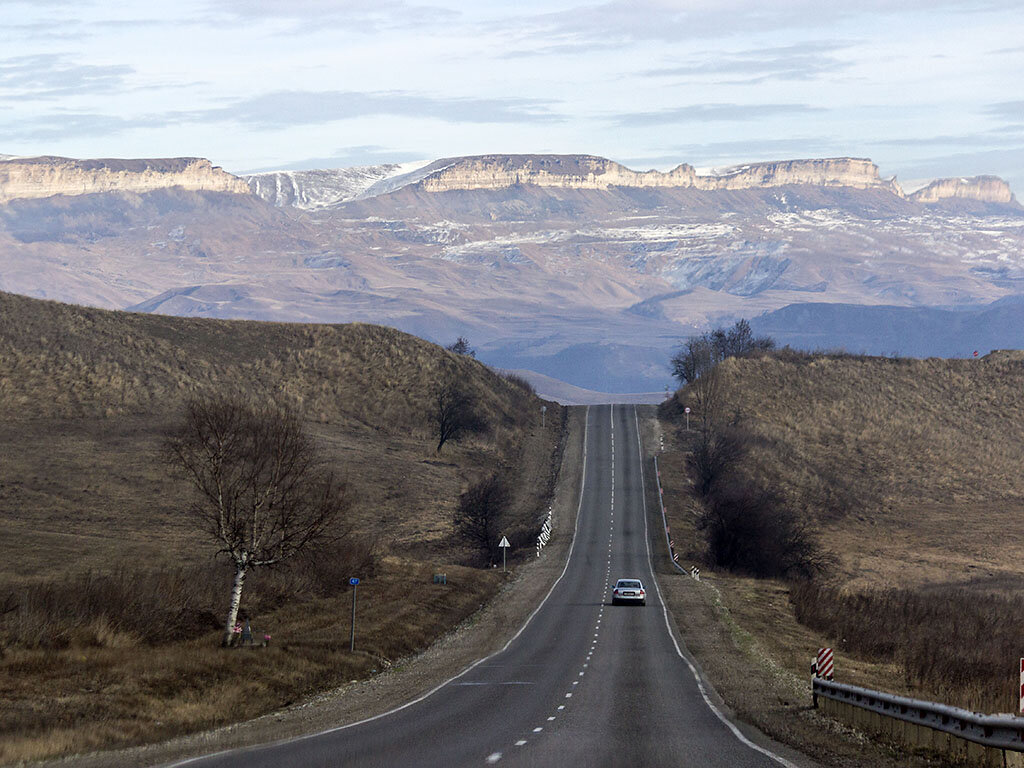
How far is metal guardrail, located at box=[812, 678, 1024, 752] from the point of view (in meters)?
17.5

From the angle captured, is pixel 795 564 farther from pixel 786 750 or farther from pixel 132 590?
pixel 786 750

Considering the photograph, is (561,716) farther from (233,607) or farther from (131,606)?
(131,606)

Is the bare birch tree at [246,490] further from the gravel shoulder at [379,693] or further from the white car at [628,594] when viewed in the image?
the white car at [628,594]

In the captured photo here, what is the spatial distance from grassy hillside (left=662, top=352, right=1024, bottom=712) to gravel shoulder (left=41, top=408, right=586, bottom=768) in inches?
371

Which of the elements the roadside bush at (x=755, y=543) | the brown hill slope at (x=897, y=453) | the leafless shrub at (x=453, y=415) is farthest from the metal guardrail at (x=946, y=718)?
the leafless shrub at (x=453, y=415)

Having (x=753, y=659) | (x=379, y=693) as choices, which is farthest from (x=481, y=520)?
(x=379, y=693)

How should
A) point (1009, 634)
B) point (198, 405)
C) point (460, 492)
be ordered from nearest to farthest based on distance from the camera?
point (198, 405)
point (1009, 634)
point (460, 492)

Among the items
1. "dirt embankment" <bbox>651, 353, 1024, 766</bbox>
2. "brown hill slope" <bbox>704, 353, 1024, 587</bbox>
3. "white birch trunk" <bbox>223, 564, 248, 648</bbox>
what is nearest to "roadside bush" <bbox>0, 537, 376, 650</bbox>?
"white birch trunk" <bbox>223, 564, 248, 648</bbox>

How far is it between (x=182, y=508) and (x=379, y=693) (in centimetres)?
4703

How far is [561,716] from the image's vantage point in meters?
25.0

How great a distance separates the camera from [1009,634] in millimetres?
43906

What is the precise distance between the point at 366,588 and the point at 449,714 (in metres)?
24.5

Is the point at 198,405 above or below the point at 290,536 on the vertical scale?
above

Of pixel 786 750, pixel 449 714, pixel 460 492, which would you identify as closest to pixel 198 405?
pixel 449 714
